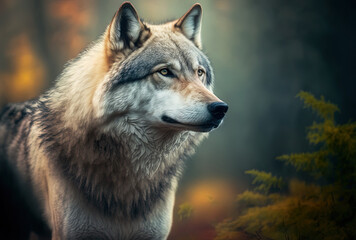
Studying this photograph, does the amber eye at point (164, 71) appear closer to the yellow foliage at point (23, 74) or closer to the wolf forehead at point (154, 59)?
the wolf forehead at point (154, 59)

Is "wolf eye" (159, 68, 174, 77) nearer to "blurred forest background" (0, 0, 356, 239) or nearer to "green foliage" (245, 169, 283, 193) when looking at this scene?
"blurred forest background" (0, 0, 356, 239)

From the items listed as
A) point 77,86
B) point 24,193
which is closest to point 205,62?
point 77,86

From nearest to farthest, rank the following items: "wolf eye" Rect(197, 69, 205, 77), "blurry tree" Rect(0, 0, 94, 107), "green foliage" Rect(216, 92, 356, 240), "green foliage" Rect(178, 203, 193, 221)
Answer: "wolf eye" Rect(197, 69, 205, 77), "green foliage" Rect(216, 92, 356, 240), "blurry tree" Rect(0, 0, 94, 107), "green foliage" Rect(178, 203, 193, 221)

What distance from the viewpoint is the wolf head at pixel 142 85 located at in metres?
2.37

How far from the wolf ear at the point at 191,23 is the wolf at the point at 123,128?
3 centimetres

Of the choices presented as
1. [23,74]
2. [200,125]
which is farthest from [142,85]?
[23,74]

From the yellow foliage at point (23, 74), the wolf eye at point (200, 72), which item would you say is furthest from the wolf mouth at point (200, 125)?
the yellow foliage at point (23, 74)

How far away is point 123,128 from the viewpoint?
2.53 meters

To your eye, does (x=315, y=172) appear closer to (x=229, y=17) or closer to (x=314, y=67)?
(x=314, y=67)

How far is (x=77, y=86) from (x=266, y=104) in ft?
12.3

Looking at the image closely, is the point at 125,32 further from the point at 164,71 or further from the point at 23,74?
the point at 23,74

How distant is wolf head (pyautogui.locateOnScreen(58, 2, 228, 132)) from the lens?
7.79 feet

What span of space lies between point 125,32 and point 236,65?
320 centimetres

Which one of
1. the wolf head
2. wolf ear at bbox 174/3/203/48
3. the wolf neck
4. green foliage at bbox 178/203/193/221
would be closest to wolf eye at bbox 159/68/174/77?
the wolf head
